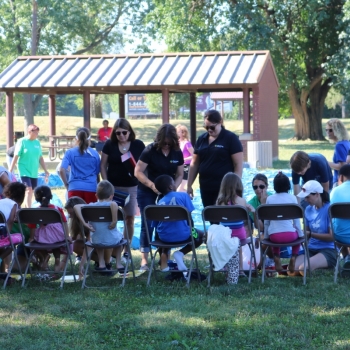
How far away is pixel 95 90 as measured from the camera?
22.5 m

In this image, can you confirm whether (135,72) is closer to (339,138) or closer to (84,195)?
(339,138)

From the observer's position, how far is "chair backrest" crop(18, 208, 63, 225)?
6.82 metres

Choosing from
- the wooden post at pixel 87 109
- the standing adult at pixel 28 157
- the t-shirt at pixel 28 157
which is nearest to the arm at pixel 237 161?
the standing adult at pixel 28 157

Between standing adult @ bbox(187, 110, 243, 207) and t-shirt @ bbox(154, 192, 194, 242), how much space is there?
48cm

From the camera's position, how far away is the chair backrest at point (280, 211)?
670 centimetres

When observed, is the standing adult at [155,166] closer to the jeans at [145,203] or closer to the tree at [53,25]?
the jeans at [145,203]

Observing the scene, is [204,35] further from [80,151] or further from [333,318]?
[333,318]

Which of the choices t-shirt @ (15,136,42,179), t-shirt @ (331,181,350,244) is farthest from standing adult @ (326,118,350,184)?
t-shirt @ (15,136,42,179)

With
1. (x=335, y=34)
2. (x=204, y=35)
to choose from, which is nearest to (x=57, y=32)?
(x=204, y=35)

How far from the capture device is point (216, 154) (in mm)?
7371

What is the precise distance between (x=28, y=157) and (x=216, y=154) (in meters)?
5.06

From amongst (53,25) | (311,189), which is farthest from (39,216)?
(53,25)

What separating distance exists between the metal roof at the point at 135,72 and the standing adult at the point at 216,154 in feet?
42.5

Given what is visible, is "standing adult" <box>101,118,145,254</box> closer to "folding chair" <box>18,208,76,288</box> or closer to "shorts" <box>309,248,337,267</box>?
"folding chair" <box>18,208,76,288</box>
